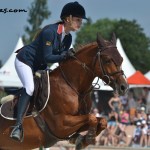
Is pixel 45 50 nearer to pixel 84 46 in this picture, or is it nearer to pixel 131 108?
pixel 84 46

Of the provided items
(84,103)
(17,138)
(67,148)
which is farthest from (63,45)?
(67,148)

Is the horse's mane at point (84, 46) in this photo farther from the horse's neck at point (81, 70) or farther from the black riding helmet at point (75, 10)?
the black riding helmet at point (75, 10)

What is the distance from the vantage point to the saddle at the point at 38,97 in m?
8.34

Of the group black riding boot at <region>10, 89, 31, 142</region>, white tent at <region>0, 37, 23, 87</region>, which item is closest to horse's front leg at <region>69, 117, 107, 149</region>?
black riding boot at <region>10, 89, 31, 142</region>

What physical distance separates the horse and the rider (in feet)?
0.69

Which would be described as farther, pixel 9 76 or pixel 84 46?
pixel 9 76

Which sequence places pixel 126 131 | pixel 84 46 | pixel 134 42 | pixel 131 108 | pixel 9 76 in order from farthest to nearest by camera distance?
1. pixel 134 42
2. pixel 9 76
3. pixel 131 108
4. pixel 126 131
5. pixel 84 46

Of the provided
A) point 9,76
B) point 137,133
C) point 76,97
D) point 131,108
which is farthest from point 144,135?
point 76,97

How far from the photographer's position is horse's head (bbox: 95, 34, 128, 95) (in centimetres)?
794

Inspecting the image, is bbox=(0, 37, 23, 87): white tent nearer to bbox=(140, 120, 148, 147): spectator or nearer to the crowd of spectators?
the crowd of spectators

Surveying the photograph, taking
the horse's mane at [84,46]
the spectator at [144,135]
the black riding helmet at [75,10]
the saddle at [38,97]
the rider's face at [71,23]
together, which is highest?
the black riding helmet at [75,10]

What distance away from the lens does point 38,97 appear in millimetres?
8414

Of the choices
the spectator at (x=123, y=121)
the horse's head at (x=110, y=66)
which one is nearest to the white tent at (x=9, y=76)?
the spectator at (x=123, y=121)

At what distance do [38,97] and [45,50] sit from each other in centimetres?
77
